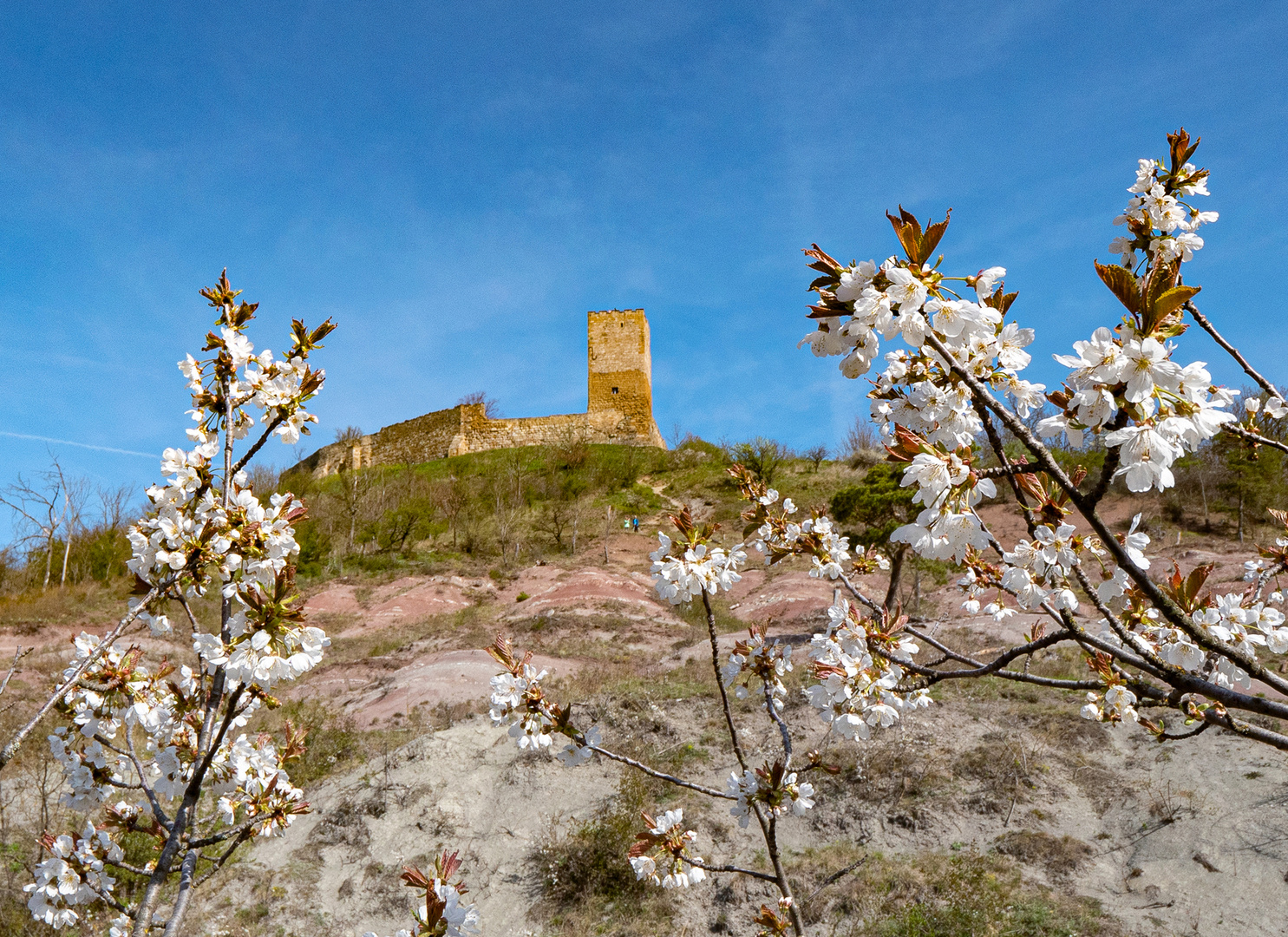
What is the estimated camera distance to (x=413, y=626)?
14969 millimetres

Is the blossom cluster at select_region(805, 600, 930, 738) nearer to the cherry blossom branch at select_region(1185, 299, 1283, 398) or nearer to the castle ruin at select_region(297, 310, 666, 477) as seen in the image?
the cherry blossom branch at select_region(1185, 299, 1283, 398)

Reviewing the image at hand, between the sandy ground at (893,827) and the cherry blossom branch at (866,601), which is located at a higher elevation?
the cherry blossom branch at (866,601)

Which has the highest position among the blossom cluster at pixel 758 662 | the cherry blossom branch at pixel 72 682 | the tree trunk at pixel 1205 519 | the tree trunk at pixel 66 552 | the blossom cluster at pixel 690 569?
the tree trunk at pixel 1205 519

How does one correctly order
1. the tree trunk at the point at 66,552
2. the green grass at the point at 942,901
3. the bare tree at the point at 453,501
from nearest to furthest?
the green grass at the point at 942,901 < the tree trunk at the point at 66,552 < the bare tree at the point at 453,501

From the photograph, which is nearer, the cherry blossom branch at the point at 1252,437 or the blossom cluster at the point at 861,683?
the cherry blossom branch at the point at 1252,437

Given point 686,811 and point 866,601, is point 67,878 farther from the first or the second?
point 686,811

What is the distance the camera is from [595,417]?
3675 centimetres

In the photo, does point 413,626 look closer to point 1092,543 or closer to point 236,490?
point 236,490

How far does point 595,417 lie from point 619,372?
270 cm

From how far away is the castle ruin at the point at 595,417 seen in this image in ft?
119

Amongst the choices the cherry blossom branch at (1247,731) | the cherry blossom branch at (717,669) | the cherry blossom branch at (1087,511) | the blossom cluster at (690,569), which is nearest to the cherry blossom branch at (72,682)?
the blossom cluster at (690,569)

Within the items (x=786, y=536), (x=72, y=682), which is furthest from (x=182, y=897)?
(x=786, y=536)

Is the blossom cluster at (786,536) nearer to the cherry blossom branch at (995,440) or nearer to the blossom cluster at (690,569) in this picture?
the blossom cluster at (690,569)

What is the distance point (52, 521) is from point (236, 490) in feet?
70.7
